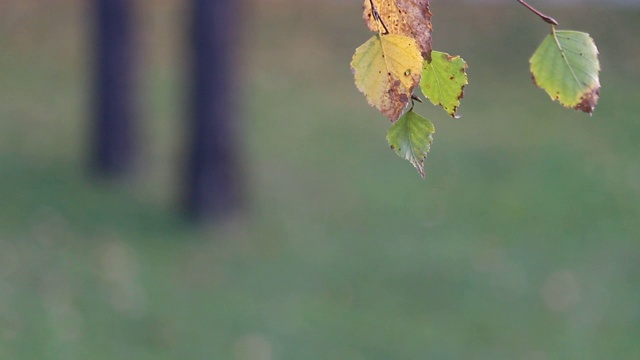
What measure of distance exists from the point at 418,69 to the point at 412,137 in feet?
0.39

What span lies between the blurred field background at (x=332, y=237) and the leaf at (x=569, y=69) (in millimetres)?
5217

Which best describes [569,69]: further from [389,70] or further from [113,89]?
[113,89]

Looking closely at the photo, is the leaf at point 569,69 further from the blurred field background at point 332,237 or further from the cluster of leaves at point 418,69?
the blurred field background at point 332,237

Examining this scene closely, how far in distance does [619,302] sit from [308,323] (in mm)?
2463

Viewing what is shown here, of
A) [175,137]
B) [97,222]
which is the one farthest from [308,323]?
[175,137]

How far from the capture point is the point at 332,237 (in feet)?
26.7

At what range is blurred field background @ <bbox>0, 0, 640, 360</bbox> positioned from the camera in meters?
6.62

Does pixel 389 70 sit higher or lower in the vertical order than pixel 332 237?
higher

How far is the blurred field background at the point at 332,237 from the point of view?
662 cm

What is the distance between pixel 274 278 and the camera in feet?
24.3

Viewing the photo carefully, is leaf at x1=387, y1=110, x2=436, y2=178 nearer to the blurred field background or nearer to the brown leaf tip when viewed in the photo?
the brown leaf tip

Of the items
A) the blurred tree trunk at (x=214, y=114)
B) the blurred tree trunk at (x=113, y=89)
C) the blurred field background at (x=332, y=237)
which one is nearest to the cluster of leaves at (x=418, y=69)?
the blurred field background at (x=332, y=237)

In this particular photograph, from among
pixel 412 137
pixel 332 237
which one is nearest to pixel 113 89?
pixel 332 237

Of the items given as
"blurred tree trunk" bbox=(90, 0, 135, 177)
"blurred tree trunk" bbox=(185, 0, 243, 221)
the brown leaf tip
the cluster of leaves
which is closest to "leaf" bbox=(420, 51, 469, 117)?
the cluster of leaves
